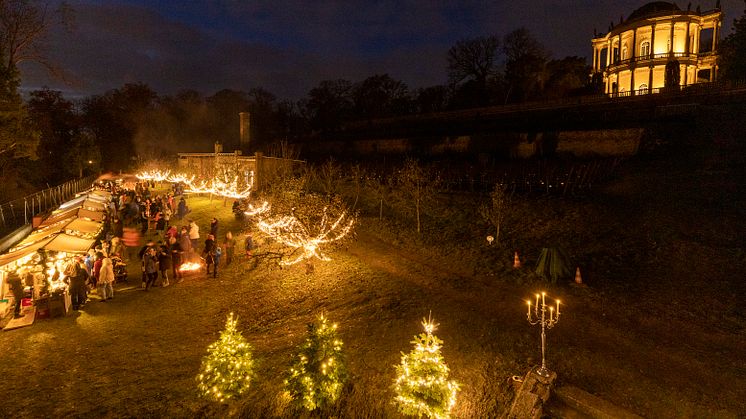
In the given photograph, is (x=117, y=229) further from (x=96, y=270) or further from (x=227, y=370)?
(x=227, y=370)

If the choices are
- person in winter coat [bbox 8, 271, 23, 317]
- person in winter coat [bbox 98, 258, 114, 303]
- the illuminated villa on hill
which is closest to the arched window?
the illuminated villa on hill

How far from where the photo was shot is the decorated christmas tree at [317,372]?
22.9ft

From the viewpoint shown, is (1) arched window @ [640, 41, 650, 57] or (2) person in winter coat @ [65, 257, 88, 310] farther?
(1) arched window @ [640, 41, 650, 57]

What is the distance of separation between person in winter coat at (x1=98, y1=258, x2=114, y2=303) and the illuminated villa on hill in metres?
46.1

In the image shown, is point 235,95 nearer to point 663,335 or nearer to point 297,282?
point 297,282

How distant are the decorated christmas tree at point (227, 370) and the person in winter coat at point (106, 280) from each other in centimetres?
689

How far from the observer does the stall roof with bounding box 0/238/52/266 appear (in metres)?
11.0

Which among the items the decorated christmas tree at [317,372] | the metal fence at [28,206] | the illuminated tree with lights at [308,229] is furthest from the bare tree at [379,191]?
the metal fence at [28,206]

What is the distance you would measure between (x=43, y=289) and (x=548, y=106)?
34.2m

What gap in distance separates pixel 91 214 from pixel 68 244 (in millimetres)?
6564

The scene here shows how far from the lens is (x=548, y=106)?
→ 33438mm

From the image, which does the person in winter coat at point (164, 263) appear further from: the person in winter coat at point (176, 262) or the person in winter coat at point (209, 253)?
the person in winter coat at point (209, 253)

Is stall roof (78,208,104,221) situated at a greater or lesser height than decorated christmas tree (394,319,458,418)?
greater

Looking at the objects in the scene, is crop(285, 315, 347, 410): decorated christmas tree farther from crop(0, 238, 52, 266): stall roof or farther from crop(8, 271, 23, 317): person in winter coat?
crop(8, 271, 23, 317): person in winter coat
